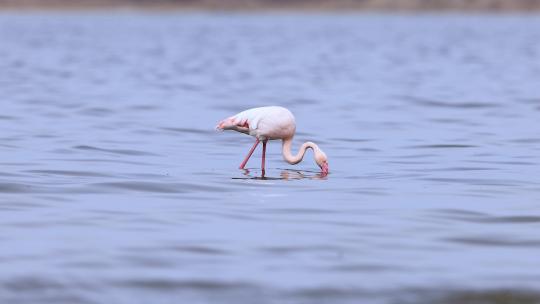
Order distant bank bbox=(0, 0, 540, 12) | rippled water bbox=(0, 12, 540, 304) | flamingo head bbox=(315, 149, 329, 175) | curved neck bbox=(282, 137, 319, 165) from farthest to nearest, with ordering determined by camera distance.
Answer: distant bank bbox=(0, 0, 540, 12), curved neck bbox=(282, 137, 319, 165), flamingo head bbox=(315, 149, 329, 175), rippled water bbox=(0, 12, 540, 304)

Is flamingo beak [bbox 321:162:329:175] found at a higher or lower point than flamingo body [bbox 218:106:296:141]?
lower

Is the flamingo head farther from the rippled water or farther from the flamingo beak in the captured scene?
the rippled water

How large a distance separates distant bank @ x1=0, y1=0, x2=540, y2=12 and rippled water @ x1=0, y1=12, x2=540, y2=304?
11357 centimetres

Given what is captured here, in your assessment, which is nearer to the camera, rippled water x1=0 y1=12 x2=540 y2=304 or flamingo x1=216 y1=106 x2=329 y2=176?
rippled water x1=0 y1=12 x2=540 y2=304

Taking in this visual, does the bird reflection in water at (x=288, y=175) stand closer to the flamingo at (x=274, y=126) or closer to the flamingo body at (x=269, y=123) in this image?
the flamingo at (x=274, y=126)

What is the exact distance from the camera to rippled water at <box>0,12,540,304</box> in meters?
8.31

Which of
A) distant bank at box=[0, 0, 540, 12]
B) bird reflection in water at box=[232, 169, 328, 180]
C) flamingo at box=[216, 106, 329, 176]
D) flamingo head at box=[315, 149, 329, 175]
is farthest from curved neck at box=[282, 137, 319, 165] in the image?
distant bank at box=[0, 0, 540, 12]

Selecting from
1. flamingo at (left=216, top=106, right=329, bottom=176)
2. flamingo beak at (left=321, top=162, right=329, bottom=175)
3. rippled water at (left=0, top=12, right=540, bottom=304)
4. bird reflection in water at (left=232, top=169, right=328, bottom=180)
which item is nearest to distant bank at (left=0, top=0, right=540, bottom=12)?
rippled water at (left=0, top=12, right=540, bottom=304)

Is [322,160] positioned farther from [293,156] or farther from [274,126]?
[274,126]

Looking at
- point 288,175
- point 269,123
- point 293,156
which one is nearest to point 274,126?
point 269,123

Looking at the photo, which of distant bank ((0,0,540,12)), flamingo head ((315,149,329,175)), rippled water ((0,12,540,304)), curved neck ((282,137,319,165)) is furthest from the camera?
distant bank ((0,0,540,12))

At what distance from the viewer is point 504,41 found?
63.1m

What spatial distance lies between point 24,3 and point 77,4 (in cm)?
605

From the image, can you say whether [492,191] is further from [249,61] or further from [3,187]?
[249,61]
